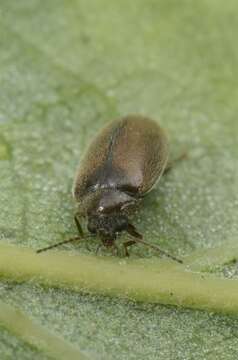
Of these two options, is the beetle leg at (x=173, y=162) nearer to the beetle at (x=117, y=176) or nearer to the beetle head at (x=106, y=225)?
the beetle at (x=117, y=176)

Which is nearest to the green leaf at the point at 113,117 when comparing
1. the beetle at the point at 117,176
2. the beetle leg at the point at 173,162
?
the beetle leg at the point at 173,162

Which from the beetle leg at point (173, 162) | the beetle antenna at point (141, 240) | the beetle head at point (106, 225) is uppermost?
the beetle leg at point (173, 162)

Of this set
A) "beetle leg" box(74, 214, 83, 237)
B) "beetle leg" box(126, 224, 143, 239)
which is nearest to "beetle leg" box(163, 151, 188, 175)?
"beetle leg" box(126, 224, 143, 239)

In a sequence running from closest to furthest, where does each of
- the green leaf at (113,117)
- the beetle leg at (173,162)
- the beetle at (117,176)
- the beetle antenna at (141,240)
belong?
1. the green leaf at (113,117)
2. the beetle antenna at (141,240)
3. the beetle at (117,176)
4. the beetle leg at (173,162)

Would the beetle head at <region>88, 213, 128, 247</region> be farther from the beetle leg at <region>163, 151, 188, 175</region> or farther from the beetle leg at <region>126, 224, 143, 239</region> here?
the beetle leg at <region>163, 151, 188, 175</region>

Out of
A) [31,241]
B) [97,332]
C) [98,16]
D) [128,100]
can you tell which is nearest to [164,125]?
[128,100]

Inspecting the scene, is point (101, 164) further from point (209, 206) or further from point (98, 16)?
point (98, 16)
